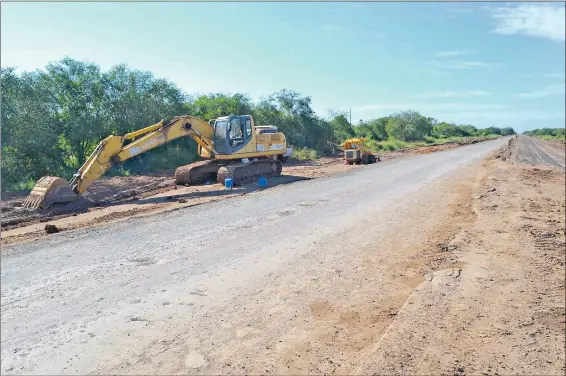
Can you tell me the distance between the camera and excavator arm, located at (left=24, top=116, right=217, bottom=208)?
39.7ft

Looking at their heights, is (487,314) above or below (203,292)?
below

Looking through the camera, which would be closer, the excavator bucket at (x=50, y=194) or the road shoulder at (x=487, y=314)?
the road shoulder at (x=487, y=314)

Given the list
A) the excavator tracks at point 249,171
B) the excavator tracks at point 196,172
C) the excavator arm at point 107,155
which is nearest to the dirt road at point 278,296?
the excavator arm at point 107,155

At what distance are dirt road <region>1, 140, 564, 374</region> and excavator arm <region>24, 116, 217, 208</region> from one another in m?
3.95

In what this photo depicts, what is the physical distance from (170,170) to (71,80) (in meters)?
6.23

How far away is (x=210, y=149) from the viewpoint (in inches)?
666

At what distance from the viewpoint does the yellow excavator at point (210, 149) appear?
1345cm

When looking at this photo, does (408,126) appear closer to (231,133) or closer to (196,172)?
(231,133)

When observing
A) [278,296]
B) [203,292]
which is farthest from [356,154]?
[203,292]

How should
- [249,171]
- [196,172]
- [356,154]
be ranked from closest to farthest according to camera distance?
[196,172] → [249,171] → [356,154]

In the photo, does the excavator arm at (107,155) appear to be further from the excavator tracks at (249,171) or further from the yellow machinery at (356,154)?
the yellow machinery at (356,154)

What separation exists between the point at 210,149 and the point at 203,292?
39.3ft

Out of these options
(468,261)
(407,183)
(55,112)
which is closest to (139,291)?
(468,261)

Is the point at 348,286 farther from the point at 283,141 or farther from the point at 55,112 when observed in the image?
the point at 55,112
